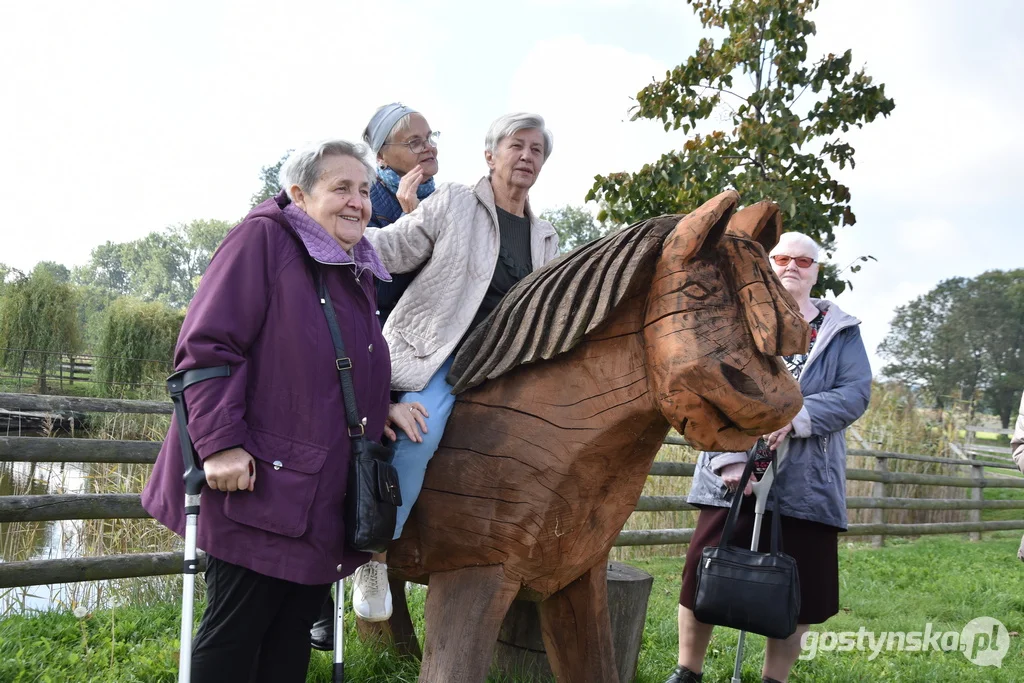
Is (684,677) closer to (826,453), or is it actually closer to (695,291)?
(826,453)

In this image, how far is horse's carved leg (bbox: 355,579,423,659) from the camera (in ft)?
10.7

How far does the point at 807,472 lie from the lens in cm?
318

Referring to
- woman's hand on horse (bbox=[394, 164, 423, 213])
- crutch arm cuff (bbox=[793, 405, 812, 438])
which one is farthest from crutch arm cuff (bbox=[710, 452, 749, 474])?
woman's hand on horse (bbox=[394, 164, 423, 213])

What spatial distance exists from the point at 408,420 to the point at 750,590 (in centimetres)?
148

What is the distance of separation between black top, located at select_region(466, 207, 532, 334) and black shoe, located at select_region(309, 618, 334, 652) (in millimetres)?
1298

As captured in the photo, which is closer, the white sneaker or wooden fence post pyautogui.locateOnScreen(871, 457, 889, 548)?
the white sneaker

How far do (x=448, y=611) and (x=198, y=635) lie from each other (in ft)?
2.07

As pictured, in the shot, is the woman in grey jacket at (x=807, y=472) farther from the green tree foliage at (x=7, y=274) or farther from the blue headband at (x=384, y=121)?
the green tree foliage at (x=7, y=274)

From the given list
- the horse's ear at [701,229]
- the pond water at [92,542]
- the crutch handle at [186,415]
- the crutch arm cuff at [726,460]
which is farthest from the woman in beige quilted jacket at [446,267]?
the pond water at [92,542]

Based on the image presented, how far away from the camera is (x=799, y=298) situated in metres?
3.21

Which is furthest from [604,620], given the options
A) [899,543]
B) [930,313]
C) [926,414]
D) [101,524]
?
[930,313]

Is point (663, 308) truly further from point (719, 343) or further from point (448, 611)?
point (448, 611)

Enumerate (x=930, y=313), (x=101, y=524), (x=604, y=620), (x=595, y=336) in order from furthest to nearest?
1. (x=930, y=313)
2. (x=101, y=524)
3. (x=604, y=620)
4. (x=595, y=336)

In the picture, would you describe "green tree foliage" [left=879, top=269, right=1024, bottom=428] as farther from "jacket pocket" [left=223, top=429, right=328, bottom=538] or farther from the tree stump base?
"jacket pocket" [left=223, top=429, right=328, bottom=538]
